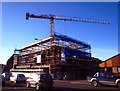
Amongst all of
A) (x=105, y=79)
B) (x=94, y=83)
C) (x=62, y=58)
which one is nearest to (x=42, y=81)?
(x=94, y=83)

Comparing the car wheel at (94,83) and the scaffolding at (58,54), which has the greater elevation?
the scaffolding at (58,54)

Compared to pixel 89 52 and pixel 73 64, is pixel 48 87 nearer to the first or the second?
pixel 73 64

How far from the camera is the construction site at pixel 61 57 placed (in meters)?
82.2

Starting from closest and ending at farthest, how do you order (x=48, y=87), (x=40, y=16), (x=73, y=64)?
(x=48, y=87) < (x=73, y=64) < (x=40, y=16)

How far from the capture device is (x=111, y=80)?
94.1ft

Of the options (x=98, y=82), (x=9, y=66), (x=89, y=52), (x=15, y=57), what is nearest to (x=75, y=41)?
(x=89, y=52)

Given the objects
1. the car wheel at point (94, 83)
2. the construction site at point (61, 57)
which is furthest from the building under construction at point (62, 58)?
the car wheel at point (94, 83)

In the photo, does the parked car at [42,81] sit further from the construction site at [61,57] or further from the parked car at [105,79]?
the construction site at [61,57]

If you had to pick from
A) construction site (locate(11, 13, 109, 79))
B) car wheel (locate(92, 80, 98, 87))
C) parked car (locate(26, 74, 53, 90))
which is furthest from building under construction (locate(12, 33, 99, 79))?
parked car (locate(26, 74, 53, 90))

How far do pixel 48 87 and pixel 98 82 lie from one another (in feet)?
26.3

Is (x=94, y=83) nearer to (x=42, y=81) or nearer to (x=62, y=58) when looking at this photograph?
(x=42, y=81)

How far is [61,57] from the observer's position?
8250 centimetres

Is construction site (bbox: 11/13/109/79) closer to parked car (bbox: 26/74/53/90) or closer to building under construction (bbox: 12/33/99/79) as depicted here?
building under construction (bbox: 12/33/99/79)

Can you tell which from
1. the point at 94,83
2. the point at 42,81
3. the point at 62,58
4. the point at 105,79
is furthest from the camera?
the point at 62,58
